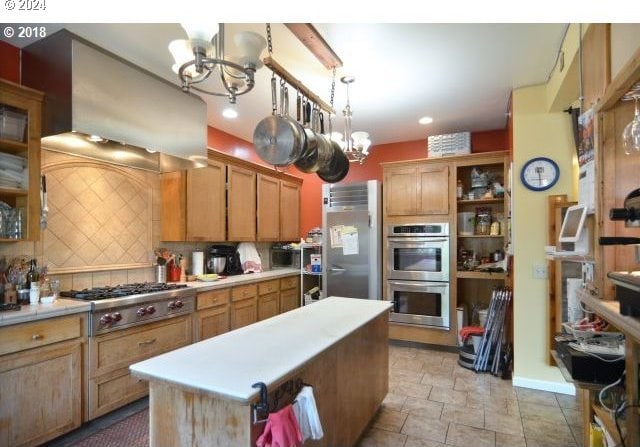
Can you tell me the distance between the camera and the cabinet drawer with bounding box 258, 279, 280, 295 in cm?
421

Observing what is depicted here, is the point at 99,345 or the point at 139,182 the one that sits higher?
the point at 139,182

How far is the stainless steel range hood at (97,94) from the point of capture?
228cm

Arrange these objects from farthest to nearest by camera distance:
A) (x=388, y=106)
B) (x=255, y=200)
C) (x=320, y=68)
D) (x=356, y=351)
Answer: (x=255, y=200) < (x=388, y=106) < (x=320, y=68) < (x=356, y=351)

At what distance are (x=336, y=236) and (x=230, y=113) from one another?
2008mm

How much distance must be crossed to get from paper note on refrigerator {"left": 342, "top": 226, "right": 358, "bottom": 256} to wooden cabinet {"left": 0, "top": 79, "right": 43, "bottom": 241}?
10.4 ft

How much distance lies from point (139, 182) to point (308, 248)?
241 cm

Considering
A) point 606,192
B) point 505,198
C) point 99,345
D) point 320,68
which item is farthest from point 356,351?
point 505,198

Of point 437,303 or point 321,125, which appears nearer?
point 321,125

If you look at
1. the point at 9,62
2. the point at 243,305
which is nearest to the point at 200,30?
the point at 9,62

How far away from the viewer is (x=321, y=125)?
2600 mm

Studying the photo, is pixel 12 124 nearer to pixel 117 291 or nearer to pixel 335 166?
pixel 117 291

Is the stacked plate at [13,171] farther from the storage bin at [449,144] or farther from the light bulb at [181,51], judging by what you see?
the storage bin at [449,144]

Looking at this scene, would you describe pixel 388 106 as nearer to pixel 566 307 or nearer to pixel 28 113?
pixel 566 307

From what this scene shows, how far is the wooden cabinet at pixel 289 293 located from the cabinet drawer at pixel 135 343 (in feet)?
5.21
